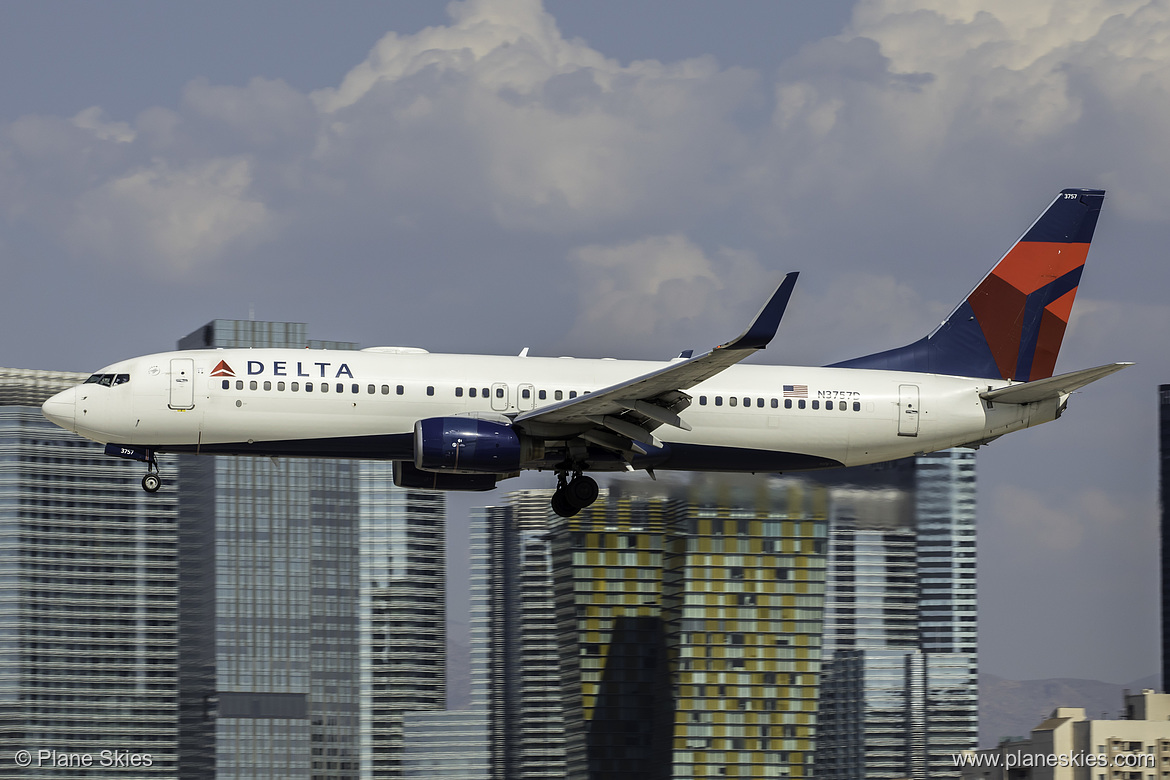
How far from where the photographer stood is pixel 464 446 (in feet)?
134

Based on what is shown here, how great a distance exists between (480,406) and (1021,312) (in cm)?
1926

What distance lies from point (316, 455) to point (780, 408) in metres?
13.8

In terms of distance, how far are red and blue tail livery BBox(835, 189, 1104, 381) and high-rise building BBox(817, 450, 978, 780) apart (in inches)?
3586

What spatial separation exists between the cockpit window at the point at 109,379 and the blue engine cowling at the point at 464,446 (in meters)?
8.51

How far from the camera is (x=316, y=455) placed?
42.2m

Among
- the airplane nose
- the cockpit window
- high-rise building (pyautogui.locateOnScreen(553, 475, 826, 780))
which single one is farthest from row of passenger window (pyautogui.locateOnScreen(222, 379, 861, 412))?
high-rise building (pyautogui.locateOnScreen(553, 475, 826, 780))

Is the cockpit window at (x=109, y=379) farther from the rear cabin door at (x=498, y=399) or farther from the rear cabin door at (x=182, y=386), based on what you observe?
the rear cabin door at (x=498, y=399)

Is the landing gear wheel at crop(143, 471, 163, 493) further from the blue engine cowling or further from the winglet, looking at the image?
the winglet

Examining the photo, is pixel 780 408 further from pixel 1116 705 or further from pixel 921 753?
pixel 921 753

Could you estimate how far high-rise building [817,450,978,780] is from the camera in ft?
545

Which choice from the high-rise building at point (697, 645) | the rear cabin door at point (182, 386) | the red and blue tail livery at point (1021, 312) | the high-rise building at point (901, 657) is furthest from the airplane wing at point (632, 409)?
the high-rise building at point (697, 645)

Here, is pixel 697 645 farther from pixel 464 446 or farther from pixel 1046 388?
pixel 464 446

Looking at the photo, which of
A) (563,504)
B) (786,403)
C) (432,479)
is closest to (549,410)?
(563,504)

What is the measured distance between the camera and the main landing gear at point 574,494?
44375 mm
